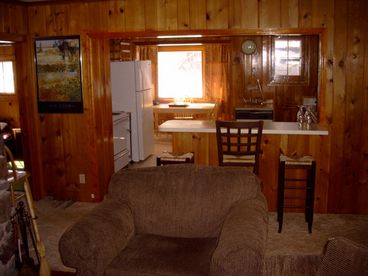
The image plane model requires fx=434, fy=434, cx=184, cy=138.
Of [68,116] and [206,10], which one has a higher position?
[206,10]

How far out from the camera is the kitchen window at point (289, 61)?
7289mm

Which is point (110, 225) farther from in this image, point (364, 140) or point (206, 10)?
point (364, 140)

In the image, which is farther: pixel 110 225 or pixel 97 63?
pixel 97 63

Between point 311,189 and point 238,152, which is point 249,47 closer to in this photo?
point 238,152

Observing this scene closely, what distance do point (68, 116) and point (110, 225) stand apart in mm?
2636

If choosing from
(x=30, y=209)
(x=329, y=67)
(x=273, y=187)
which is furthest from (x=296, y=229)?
(x=30, y=209)

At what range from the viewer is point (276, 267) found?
2.20 m

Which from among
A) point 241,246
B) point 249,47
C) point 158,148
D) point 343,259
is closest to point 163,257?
point 241,246

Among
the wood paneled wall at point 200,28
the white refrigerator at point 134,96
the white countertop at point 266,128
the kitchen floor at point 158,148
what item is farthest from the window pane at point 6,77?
the white countertop at point 266,128

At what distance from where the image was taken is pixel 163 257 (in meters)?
2.55

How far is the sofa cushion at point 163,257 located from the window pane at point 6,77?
681 centimetres

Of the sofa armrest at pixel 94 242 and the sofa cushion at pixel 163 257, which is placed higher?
the sofa armrest at pixel 94 242

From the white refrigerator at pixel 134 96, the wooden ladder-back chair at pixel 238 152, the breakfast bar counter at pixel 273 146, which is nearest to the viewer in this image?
the wooden ladder-back chair at pixel 238 152

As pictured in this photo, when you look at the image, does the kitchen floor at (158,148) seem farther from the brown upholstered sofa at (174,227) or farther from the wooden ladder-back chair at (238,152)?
the brown upholstered sofa at (174,227)
